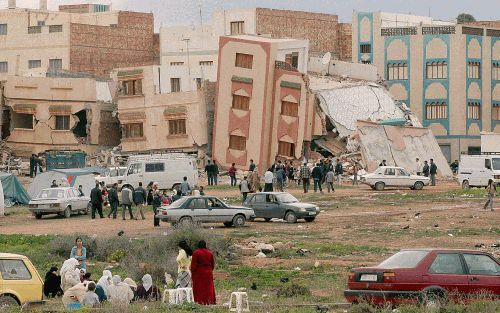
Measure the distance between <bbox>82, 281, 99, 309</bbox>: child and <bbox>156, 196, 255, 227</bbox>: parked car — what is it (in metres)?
18.6

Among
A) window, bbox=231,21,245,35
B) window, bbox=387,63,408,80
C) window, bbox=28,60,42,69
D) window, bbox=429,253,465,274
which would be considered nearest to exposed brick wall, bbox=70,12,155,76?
window, bbox=28,60,42,69

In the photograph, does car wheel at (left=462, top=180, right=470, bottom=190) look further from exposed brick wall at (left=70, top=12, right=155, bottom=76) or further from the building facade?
exposed brick wall at (left=70, top=12, right=155, bottom=76)

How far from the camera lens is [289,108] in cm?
8381

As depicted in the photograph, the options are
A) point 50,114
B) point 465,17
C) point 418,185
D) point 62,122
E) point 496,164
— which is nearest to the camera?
point 496,164

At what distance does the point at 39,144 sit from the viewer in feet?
290

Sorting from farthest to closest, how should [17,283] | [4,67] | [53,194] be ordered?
[4,67] → [53,194] → [17,283]

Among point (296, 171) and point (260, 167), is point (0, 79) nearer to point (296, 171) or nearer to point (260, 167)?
point (260, 167)

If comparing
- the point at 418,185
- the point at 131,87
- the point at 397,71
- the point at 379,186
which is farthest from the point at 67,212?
the point at 397,71

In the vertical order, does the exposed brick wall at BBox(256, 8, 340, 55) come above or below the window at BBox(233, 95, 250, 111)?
above

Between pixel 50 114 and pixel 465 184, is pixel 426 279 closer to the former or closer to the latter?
pixel 465 184

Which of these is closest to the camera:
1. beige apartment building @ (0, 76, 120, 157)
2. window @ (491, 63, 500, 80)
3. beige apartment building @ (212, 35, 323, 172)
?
beige apartment building @ (212, 35, 323, 172)

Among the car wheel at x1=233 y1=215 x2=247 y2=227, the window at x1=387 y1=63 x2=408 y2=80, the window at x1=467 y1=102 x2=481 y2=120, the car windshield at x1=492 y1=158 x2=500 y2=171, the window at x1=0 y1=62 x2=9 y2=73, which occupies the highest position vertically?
the window at x1=0 y1=62 x2=9 y2=73

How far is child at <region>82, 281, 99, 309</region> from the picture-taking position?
25.9 meters

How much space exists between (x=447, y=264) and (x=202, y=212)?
21.5 m
